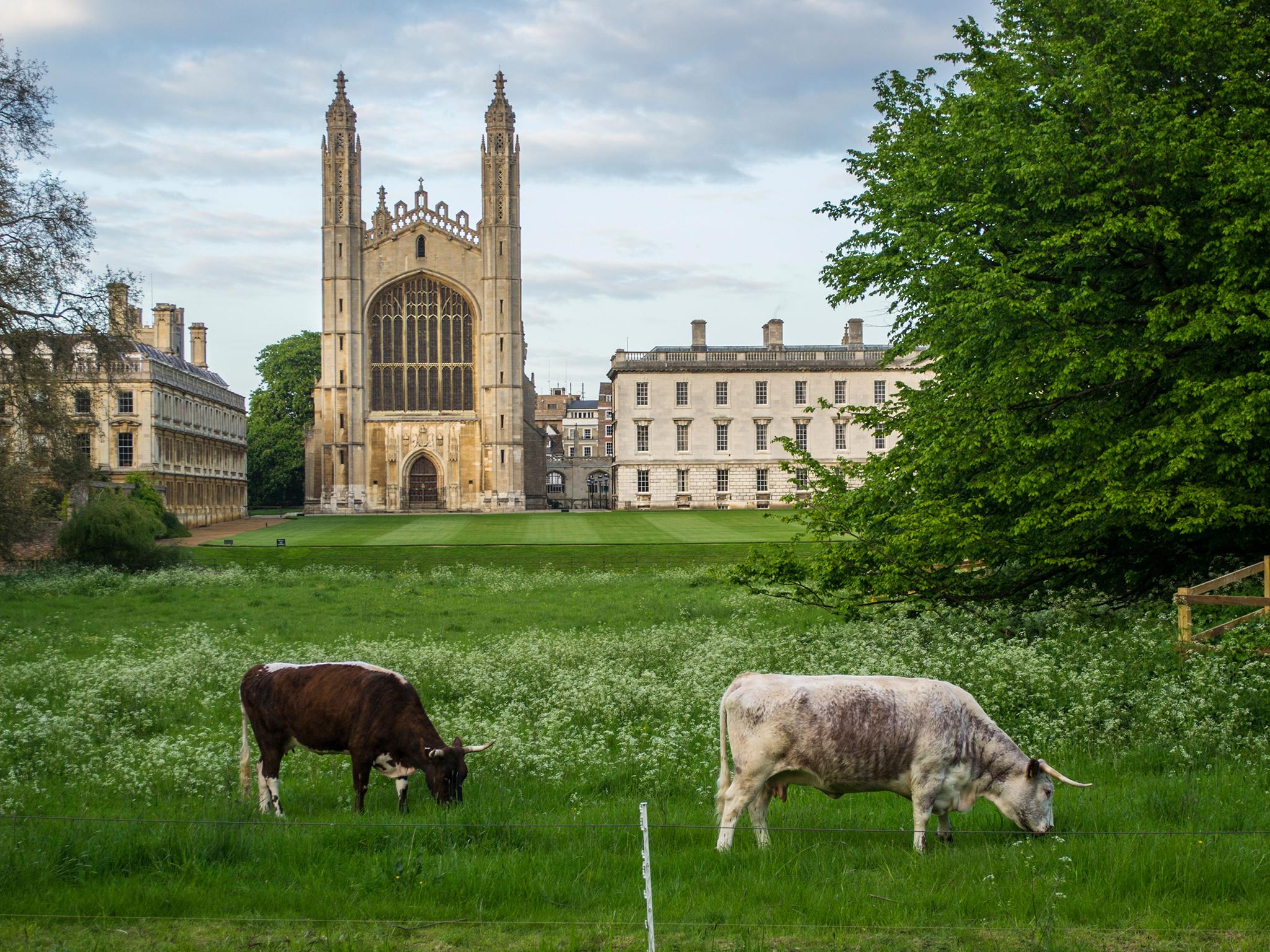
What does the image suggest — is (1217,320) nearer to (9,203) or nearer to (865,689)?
(865,689)

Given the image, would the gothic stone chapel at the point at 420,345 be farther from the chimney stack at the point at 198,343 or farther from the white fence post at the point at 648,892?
the white fence post at the point at 648,892

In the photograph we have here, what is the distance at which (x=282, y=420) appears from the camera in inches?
3767

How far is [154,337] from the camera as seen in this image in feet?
251

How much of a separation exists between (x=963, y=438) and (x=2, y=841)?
509 inches

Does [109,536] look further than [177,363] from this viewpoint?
No

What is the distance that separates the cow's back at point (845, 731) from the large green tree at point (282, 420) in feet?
293

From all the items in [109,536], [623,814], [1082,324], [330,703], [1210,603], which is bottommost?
[623,814]

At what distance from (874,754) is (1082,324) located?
10905 millimetres

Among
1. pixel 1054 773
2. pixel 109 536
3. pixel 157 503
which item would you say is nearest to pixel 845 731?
pixel 1054 773

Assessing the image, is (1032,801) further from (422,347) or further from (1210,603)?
(422,347)

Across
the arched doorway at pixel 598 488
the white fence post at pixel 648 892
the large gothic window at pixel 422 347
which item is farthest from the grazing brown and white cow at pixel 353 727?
the arched doorway at pixel 598 488

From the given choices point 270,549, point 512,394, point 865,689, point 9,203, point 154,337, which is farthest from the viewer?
point 512,394

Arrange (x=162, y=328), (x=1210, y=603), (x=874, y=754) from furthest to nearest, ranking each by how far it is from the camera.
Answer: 1. (x=162, y=328)
2. (x=1210, y=603)
3. (x=874, y=754)

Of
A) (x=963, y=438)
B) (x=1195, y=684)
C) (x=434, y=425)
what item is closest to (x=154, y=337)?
(x=434, y=425)
